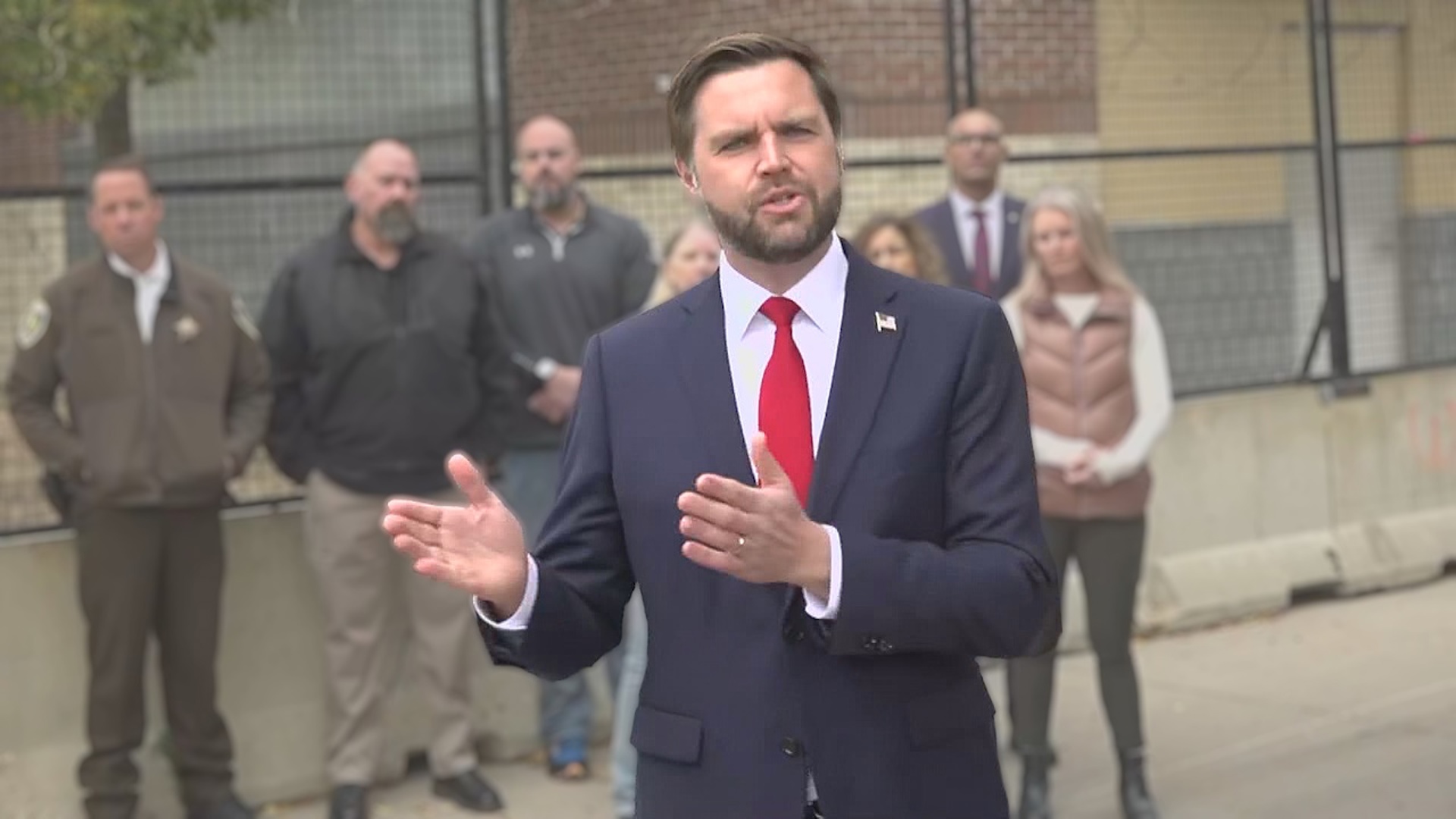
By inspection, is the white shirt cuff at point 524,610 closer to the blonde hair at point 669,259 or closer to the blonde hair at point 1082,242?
the blonde hair at point 669,259

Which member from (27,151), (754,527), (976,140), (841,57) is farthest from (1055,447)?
(27,151)

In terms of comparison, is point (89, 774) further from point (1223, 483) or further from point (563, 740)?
point (1223, 483)

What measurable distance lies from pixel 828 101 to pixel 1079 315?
12.7 feet

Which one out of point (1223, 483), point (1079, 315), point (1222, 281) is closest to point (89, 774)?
point (1079, 315)

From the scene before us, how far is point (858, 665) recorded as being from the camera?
2895 millimetres

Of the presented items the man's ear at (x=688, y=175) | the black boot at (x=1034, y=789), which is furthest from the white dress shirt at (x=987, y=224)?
the man's ear at (x=688, y=175)

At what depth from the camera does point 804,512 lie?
2.74m

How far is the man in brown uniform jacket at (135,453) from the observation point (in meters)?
6.66

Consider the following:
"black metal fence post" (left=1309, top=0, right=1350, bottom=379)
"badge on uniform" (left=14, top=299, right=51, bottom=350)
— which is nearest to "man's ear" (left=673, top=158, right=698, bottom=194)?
"badge on uniform" (left=14, top=299, right=51, bottom=350)

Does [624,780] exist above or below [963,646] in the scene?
below

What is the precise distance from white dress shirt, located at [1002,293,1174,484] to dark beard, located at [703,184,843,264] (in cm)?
385

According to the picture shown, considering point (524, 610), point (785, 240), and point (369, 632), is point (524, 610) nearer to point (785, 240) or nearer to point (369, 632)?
point (785, 240)

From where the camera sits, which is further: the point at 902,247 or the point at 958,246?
the point at 958,246

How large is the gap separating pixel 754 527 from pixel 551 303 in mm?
5140
